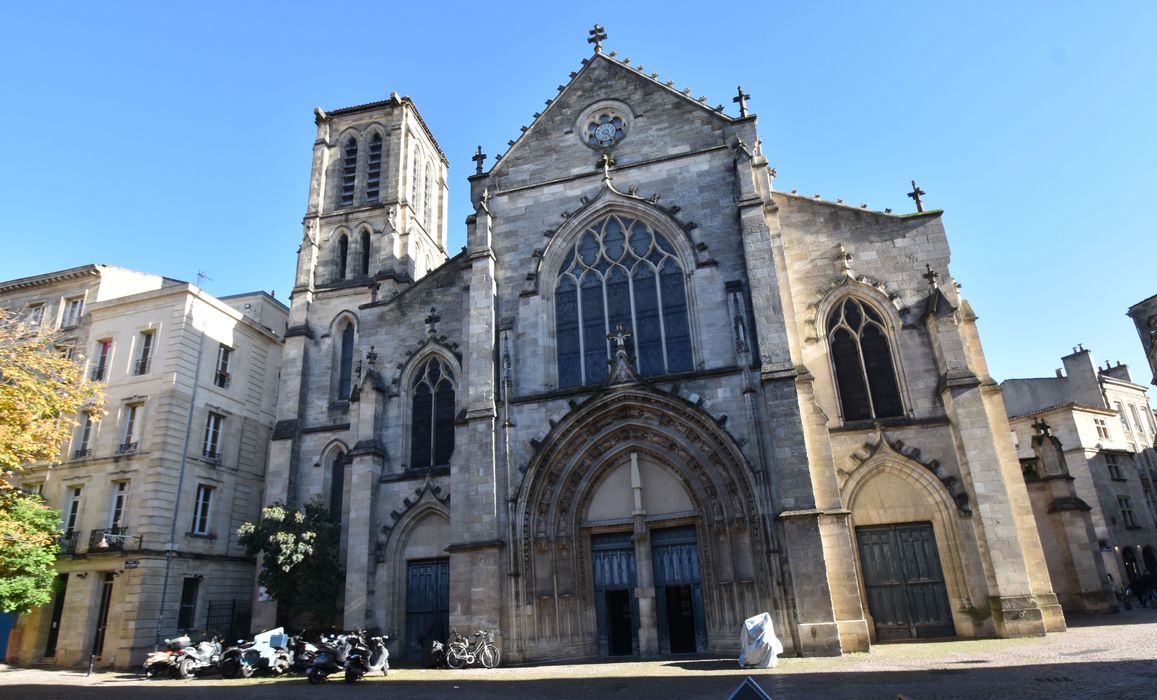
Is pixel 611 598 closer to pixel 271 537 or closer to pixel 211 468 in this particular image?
pixel 271 537

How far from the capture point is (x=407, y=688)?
41.7ft

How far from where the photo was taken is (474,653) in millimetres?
16141

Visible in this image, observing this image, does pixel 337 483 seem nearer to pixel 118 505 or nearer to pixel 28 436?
pixel 118 505

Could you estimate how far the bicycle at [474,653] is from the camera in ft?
52.6

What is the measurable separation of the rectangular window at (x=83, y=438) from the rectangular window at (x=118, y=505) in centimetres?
186

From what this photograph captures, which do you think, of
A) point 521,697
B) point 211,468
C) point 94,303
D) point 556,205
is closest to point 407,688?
point 521,697

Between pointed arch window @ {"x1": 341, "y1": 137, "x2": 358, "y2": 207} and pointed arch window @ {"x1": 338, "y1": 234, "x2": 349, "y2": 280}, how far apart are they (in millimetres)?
1627

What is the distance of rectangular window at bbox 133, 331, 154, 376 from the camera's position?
23.7m

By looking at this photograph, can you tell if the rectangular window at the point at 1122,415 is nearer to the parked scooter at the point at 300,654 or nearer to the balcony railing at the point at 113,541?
the parked scooter at the point at 300,654

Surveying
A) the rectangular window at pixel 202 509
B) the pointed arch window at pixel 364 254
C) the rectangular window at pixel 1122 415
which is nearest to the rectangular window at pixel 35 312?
the rectangular window at pixel 202 509

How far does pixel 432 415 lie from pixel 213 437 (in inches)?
361

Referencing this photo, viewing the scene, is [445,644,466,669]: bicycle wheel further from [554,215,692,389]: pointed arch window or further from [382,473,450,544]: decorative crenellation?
[554,215,692,389]: pointed arch window

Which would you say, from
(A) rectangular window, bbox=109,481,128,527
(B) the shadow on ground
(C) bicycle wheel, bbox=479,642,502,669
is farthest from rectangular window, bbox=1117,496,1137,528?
(A) rectangular window, bbox=109,481,128,527

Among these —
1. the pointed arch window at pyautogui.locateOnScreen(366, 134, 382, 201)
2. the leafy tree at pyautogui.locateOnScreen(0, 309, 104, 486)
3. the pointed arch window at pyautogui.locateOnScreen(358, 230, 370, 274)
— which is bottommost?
the leafy tree at pyautogui.locateOnScreen(0, 309, 104, 486)
